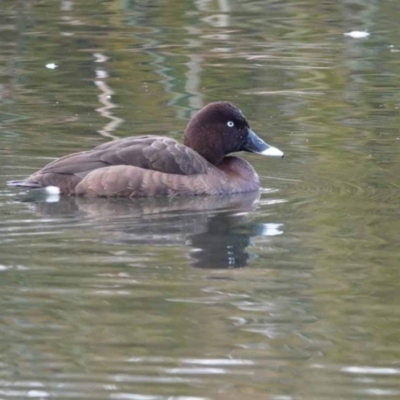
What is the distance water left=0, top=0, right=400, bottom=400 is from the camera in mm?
5398

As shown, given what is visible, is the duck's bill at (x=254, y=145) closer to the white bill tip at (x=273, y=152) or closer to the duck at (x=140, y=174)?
the white bill tip at (x=273, y=152)

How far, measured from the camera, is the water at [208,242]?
5398 millimetres

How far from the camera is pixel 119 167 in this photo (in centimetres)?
913

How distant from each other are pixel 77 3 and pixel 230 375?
15.2 metres

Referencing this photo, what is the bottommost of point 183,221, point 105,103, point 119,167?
point 105,103

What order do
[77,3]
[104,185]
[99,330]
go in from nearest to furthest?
[99,330] → [104,185] → [77,3]

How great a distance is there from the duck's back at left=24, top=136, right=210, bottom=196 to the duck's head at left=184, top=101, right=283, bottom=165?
54 cm

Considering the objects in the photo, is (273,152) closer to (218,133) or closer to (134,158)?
(218,133)

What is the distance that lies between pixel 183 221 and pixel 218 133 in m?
1.65

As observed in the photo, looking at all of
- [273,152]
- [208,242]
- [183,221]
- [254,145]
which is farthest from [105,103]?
[208,242]

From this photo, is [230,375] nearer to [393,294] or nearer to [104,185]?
[393,294]

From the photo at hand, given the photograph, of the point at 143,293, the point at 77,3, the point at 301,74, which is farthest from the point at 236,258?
the point at 77,3

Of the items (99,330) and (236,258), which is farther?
(236,258)

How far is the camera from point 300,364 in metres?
5.44
